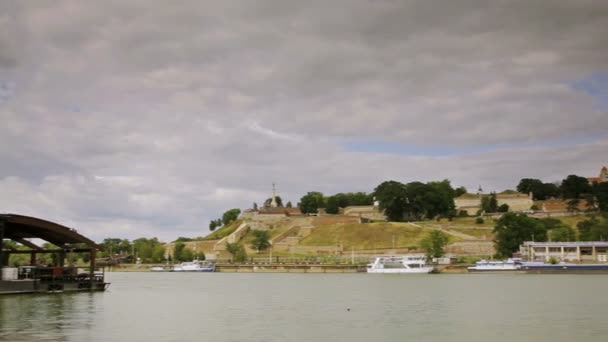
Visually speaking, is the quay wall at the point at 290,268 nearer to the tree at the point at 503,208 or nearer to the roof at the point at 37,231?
the roof at the point at 37,231

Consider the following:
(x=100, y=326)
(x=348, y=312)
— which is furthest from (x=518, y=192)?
(x=100, y=326)

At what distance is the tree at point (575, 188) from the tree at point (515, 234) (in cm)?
5584

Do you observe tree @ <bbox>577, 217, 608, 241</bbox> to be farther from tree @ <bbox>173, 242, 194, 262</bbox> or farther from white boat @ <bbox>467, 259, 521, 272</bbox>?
tree @ <bbox>173, 242, 194, 262</bbox>

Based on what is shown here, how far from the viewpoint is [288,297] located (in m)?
63.6

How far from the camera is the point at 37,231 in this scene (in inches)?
2559

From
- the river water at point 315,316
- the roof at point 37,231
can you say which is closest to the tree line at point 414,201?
the river water at point 315,316

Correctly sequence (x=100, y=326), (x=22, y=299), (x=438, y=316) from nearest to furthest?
(x=100, y=326) → (x=438, y=316) → (x=22, y=299)

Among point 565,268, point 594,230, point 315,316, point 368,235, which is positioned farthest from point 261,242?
point 315,316

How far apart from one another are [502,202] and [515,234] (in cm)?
6283

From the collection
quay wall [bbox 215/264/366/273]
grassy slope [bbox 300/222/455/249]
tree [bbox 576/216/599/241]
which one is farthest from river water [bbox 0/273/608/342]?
grassy slope [bbox 300/222/455/249]

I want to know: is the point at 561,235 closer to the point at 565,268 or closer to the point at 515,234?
the point at 515,234

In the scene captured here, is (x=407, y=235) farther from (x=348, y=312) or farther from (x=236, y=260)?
(x=348, y=312)

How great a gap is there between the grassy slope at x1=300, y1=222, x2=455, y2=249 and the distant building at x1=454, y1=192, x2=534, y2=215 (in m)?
35.6

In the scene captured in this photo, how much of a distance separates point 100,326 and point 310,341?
1259 cm
